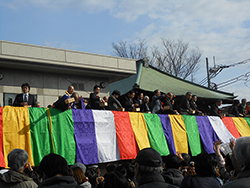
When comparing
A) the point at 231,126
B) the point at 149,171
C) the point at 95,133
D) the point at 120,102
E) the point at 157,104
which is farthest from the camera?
the point at 231,126

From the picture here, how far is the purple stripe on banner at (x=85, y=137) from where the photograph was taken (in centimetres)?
858

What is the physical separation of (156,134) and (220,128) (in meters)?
3.57

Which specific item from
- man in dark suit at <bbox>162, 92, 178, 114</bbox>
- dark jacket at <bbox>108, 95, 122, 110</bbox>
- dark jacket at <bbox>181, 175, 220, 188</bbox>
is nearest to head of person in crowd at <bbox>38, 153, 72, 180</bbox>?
dark jacket at <bbox>181, 175, 220, 188</bbox>

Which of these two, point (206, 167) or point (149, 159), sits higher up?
point (149, 159)

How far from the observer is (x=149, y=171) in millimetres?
2887

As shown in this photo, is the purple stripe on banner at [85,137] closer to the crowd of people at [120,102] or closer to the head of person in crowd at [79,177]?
the crowd of people at [120,102]

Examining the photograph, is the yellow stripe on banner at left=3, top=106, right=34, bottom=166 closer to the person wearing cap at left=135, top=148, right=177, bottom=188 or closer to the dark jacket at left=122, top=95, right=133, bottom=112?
the dark jacket at left=122, top=95, right=133, bottom=112

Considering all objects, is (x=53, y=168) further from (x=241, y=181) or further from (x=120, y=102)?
(x=120, y=102)

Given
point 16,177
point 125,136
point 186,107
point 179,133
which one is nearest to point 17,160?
point 16,177

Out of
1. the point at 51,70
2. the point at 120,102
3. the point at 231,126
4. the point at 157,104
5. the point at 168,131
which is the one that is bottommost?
the point at 168,131

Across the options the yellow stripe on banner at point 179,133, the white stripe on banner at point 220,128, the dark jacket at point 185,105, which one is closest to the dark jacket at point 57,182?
the yellow stripe on banner at point 179,133

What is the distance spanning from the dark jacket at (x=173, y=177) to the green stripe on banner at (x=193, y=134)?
23.9 ft

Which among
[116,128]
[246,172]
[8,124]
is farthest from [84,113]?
[246,172]

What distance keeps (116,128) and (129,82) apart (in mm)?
9628
